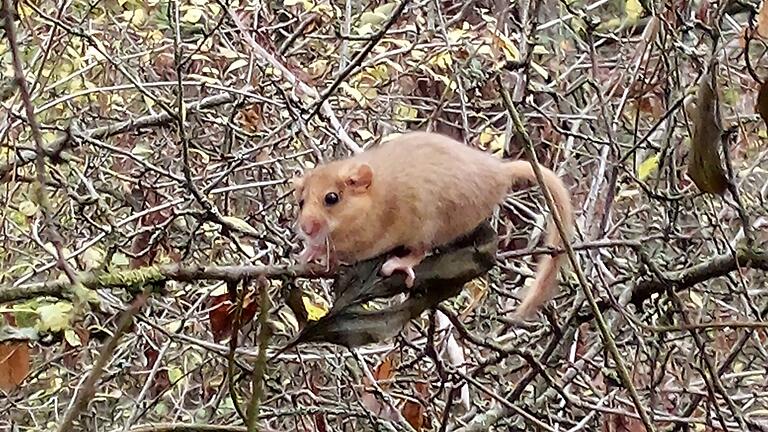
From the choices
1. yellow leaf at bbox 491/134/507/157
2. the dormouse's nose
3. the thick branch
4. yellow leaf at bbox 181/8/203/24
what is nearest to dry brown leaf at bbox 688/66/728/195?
the thick branch

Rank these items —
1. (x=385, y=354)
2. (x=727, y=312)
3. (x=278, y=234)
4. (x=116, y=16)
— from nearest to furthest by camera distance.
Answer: (x=278, y=234)
(x=385, y=354)
(x=727, y=312)
(x=116, y=16)

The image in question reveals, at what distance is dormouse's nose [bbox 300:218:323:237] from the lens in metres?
1.73

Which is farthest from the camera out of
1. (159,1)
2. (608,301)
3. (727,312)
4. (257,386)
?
(159,1)

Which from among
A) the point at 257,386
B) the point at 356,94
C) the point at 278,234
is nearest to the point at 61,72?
the point at 356,94

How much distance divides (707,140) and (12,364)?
0.86m

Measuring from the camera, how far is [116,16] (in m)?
3.35

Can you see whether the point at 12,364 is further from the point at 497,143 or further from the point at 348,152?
the point at 497,143

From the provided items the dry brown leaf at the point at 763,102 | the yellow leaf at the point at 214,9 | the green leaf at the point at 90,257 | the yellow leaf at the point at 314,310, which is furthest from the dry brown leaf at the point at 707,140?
the yellow leaf at the point at 214,9

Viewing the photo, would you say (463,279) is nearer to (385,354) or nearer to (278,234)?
(278,234)

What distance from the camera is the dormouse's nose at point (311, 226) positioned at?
1730 millimetres

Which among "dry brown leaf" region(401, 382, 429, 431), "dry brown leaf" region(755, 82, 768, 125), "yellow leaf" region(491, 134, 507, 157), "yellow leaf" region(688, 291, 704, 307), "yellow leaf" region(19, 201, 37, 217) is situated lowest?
"yellow leaf" region(688, 291, 704, 307)

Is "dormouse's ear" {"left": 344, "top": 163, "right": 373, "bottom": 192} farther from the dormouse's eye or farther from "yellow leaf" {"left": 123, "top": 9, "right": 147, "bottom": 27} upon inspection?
"yellow leaf" {"left": 123, "top": 9, "right": 147, "bottom": 27}

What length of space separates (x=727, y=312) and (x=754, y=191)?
1.03ft

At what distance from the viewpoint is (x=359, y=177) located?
1.79m
